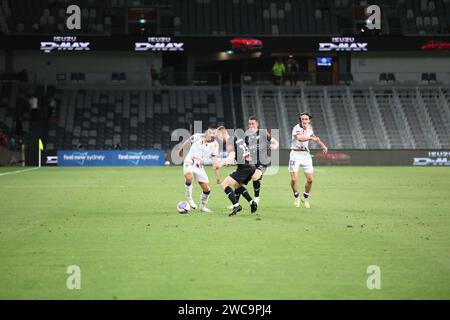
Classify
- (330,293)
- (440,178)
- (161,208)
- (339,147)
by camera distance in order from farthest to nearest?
(339,147) → (440,178) → (161,208) → (330,293)

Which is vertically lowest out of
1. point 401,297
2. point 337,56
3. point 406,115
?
point 401,297

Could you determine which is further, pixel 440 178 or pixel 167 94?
pixel 167 94

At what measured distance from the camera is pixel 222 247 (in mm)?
13242

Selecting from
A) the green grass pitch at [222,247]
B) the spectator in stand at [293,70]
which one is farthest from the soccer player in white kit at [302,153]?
the spectator in stand at [293,70]

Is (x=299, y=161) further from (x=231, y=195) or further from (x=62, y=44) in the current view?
(x=62, y=44)

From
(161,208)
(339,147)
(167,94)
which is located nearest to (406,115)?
(339,147)

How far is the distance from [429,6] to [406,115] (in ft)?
28.9

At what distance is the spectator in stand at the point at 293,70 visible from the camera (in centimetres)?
5456

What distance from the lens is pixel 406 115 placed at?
53.8 meters

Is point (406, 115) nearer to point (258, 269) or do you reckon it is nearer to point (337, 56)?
point (337, 56)

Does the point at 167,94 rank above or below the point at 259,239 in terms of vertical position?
above

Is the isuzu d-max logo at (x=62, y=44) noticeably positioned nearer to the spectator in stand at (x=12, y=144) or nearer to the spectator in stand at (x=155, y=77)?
the spectator in stand at (x=155, y=77)

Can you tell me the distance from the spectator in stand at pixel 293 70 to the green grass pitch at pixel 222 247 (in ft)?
100
